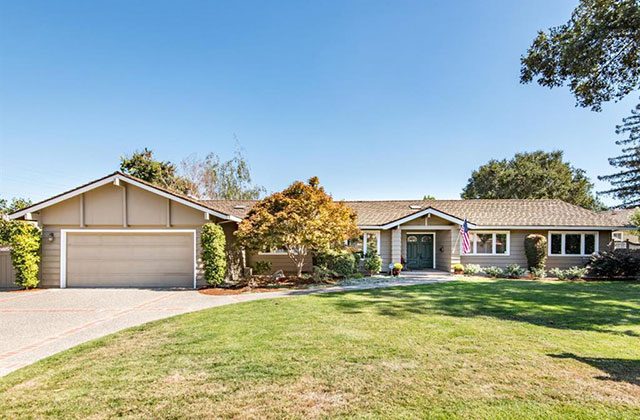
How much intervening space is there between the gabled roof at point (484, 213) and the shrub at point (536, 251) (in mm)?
801

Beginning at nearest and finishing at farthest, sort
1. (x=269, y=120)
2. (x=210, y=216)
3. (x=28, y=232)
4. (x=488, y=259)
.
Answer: (x=28, y=232), (x=210, y=216), (x=488, y=259), (x=269, y=120)

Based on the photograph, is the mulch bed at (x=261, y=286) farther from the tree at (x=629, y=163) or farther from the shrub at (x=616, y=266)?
the tree at (x=629, y=163)

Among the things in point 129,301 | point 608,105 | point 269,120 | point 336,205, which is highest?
point 269,120

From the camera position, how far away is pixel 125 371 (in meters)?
4.57

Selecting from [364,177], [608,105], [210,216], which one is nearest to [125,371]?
[210,216]

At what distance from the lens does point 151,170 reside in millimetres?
30266

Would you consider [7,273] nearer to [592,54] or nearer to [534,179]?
[592,54]

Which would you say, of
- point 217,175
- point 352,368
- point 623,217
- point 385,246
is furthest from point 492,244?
point 217,175

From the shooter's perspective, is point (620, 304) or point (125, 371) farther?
point (620, 304)

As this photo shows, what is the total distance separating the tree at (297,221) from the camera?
12594mm

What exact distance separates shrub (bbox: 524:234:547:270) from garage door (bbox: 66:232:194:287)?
16950mm

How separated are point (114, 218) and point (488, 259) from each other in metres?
18.6

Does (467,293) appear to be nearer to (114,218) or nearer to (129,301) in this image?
(129,301)

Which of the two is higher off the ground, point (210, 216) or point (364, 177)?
point (364, 177)
